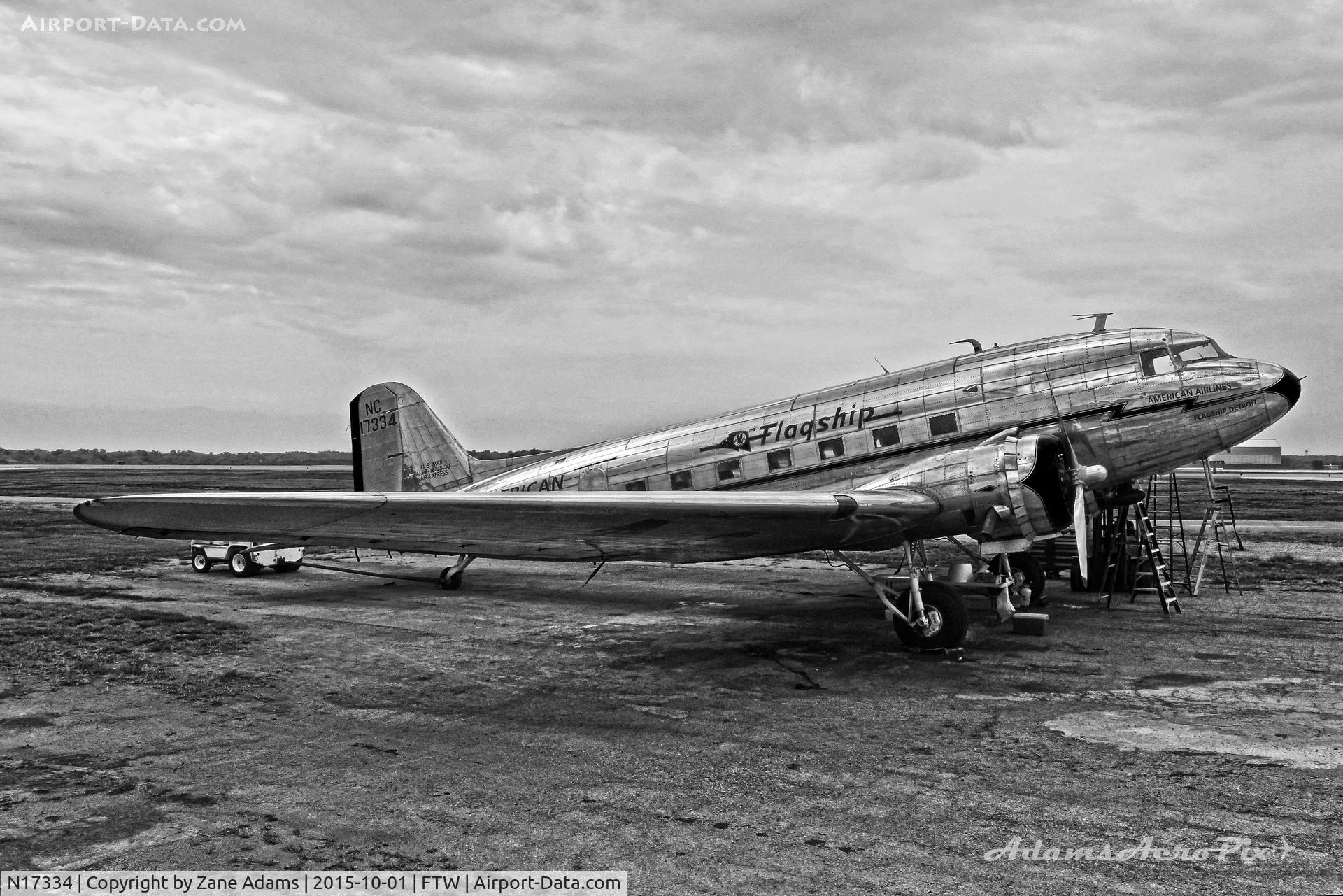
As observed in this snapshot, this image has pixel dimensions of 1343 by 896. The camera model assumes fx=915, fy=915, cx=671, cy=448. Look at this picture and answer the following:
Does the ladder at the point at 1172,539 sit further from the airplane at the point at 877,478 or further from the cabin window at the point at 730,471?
the cabin window at the point at 730,471

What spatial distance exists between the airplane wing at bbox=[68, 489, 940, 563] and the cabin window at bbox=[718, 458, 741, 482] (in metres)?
2.66

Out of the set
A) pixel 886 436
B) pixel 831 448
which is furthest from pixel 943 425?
pixel 831 448

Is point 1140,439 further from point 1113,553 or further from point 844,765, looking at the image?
point 844,765

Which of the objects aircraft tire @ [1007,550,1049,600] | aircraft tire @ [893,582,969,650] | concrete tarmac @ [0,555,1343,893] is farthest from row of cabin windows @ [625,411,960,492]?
aircraft tire @ [1007,550,1049,600]

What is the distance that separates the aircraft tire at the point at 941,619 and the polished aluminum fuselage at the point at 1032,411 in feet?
5.35

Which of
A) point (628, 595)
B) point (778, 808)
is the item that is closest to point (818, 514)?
point (778, 808)

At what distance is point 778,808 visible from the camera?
6.63 metres

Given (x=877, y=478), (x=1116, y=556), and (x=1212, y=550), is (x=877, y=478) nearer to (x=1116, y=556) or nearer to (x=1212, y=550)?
(x=1116, y=556)

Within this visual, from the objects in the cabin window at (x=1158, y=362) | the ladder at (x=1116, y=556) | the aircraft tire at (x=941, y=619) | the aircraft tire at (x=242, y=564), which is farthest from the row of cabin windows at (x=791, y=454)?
the aircraft tire at (x=242, y=564)

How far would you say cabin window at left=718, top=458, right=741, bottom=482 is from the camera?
15.1 meters

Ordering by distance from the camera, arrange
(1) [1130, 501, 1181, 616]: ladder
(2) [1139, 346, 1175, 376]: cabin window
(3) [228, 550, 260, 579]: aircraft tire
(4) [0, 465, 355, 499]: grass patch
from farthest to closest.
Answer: (4) [0, 465, 355, 499]: grass patch < (3) [228, 550, 260, 579]: aircraft tire < (1) [1130, 501, 1181, 616]: ladder < (2) [1139, 346, 1175, 376]: cabin window

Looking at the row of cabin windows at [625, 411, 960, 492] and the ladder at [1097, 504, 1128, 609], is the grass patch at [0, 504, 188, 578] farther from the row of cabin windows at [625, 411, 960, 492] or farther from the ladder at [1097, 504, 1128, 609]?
the ladder at [1097, 504, 1128, 609]

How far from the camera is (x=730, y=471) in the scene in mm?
15219

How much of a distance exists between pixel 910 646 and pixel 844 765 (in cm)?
493
